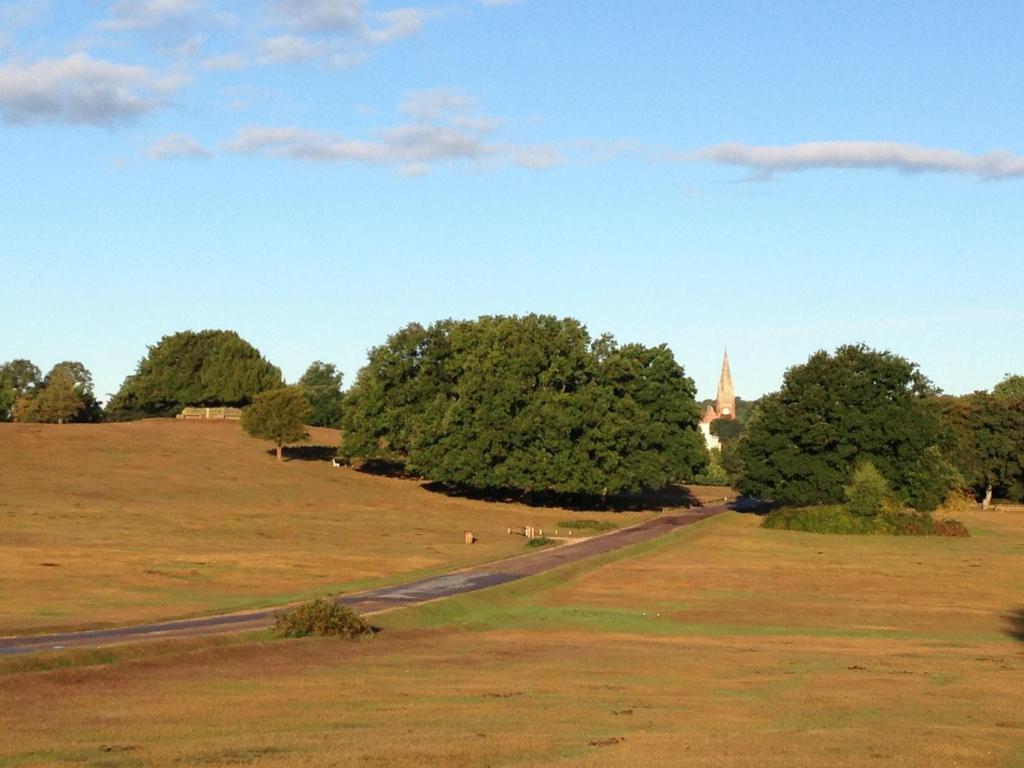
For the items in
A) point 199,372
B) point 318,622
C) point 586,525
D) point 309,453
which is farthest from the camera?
point 199,372

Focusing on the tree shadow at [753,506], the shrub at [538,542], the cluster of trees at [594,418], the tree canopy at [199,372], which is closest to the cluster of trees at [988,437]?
the tree shadow at [753,506]

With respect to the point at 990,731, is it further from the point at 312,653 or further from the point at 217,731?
the point at 312,653

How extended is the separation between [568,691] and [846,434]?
8725 centimetres

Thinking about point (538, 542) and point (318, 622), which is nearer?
point (318, 622)

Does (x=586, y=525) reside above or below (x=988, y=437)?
below

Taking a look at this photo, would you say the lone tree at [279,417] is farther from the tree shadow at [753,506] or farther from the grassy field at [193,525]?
the tree shadow at [753,506]

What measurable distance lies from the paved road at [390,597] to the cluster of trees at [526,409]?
20264 millimetres

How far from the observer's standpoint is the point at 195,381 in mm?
177125

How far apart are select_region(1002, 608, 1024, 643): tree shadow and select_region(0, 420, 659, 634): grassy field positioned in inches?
1048

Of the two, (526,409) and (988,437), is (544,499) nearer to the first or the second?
(526,409)

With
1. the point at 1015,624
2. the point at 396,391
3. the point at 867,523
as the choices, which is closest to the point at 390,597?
the point at 1015,624

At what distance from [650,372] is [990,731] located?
11259cm

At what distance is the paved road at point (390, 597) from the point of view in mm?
37344

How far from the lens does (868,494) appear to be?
361ft
